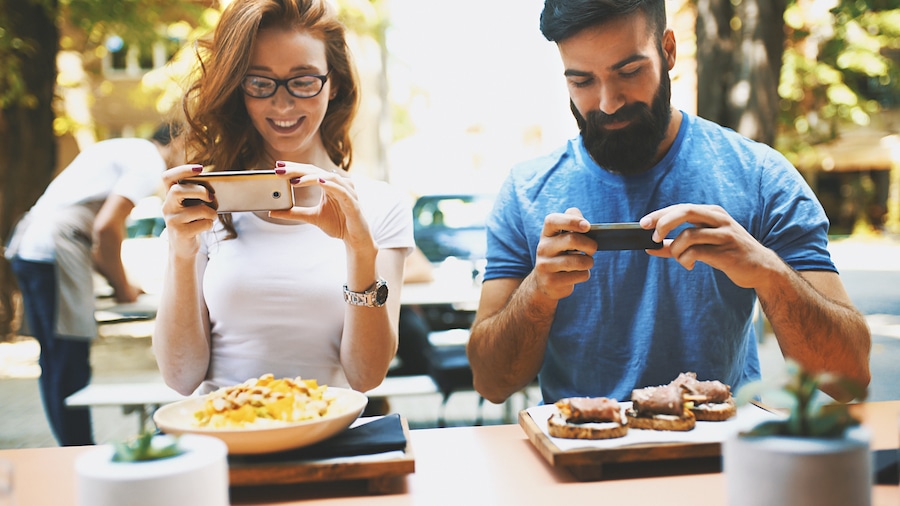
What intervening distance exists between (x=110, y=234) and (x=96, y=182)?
0.95 ft

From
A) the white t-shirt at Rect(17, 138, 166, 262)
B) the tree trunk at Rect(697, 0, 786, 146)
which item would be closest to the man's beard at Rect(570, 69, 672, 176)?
the white t-shirt at Rect(17, 138, 166, 262)

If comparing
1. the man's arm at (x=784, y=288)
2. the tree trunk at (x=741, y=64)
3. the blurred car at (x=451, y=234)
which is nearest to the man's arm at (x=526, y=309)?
the man's arm at (x=784, y=288)

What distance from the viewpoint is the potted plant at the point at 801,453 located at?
36.6 inches

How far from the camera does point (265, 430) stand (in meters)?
1.30

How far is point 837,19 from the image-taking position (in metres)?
8.67

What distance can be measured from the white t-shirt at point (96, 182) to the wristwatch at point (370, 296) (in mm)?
2614

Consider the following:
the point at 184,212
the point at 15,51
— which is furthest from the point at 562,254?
the point at 15,51

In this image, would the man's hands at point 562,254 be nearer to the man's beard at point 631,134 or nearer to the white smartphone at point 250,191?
the man's beard at point 631,134

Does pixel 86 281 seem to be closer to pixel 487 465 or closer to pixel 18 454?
pixel 18 454

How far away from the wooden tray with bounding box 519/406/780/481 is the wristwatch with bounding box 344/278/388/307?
0.65 meters

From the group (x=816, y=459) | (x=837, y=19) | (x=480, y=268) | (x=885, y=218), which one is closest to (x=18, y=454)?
(x=816, y=459)

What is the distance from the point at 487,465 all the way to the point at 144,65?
21.5 m

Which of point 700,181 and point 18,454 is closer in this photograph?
point 18,454

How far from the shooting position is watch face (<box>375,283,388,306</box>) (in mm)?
1957
